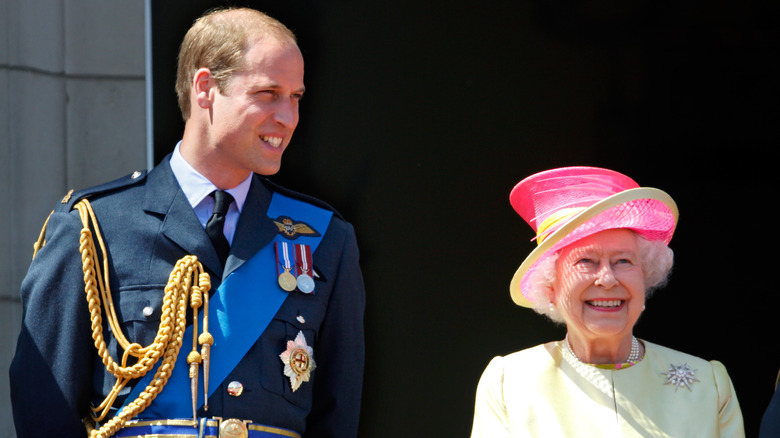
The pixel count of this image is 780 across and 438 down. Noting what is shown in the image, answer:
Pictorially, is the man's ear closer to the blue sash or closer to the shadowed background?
the blue sash

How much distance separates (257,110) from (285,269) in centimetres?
40

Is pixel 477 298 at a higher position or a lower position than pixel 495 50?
lower

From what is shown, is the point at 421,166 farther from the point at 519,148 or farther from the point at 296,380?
the point at 296,380

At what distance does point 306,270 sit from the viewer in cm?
296

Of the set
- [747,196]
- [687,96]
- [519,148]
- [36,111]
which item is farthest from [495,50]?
[36,111]

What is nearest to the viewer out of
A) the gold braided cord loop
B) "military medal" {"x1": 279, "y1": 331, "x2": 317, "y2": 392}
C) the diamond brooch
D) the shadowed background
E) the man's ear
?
the gold braided cord loop

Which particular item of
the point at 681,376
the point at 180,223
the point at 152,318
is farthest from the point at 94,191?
the point at 681,376

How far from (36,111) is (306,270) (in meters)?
1.62

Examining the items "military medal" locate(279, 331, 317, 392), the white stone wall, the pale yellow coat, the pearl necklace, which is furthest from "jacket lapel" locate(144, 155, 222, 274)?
the white stone wall

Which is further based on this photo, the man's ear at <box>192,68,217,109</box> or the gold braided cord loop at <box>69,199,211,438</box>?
the man's ear at <box>192,68,217,109</box>

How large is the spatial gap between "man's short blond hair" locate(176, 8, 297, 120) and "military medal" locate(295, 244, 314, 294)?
0.45 meters

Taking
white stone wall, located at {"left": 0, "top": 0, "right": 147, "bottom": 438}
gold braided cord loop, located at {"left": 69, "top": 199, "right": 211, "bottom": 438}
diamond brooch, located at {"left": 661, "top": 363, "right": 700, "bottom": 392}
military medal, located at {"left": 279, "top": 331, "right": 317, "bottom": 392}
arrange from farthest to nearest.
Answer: white stone wall, located at {"left": 0, "top": 0, "right": 147, "bottom": 438} → diamond brooch, located at {"left": 661, "top": 363, "right": 700, "bottom": 392} → military medal, located at {"left": 279, "top": 331, "right": 317, "bottom": 392} → gold braided cord loop, located at {"left": 69, "top": 199, "right": 211, "bottom": 438}

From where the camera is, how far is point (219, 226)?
292 cm

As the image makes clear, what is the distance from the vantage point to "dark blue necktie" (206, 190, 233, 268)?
2910 millimetres
